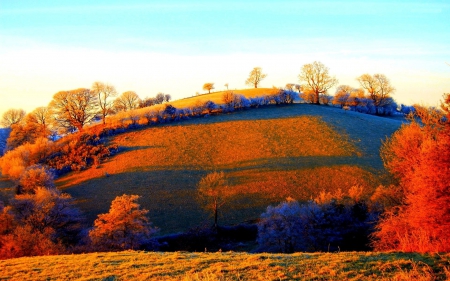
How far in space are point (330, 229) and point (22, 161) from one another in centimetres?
4988

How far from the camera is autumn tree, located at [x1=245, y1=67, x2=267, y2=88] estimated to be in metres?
113

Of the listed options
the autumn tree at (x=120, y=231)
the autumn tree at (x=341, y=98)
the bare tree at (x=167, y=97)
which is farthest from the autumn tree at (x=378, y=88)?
the autumn tree at (x=120, y=231)

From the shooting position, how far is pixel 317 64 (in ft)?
303

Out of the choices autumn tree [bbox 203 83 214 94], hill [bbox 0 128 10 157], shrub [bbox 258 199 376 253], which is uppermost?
autumn tree [bbox 203 83 214 94]

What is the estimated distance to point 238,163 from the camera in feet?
184

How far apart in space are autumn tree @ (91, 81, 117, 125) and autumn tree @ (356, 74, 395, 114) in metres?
67.9

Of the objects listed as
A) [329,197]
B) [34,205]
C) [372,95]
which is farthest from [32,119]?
[372,95]

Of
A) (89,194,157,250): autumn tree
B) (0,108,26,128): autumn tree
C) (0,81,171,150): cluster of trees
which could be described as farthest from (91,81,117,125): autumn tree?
(89,194,157,250): autumn tree

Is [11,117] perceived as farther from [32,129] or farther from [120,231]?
[120,231]

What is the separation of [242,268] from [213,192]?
108ft

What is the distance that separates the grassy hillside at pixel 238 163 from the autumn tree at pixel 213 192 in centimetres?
123

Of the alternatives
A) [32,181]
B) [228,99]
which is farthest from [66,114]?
[228,99]

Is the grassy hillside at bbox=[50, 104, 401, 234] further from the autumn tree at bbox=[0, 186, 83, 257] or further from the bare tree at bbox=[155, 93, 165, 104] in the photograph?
the bare tree at bbox=[155, 93, 165, 104]

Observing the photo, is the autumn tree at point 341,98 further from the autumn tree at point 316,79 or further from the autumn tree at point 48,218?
the autumn tree at point 48,218
